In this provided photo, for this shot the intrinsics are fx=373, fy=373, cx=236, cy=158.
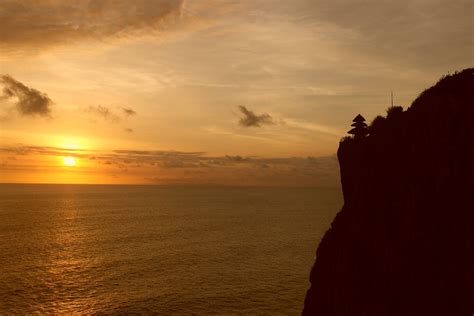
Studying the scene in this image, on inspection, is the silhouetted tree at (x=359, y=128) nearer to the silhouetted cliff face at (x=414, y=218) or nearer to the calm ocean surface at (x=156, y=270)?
the silhouetted cliff face at (x=414, y=218)

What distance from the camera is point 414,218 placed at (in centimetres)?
2555

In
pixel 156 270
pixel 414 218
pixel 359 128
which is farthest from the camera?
pixel 156 270

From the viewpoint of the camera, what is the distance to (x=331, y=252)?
1351 inches

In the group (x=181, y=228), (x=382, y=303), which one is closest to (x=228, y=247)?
(x=181, y=228)

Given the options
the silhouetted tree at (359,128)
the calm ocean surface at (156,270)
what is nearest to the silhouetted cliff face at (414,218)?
the silhouetted tree at (359,128)

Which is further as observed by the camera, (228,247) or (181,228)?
(181,228)

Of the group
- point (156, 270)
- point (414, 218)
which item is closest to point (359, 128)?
point (414, 218)

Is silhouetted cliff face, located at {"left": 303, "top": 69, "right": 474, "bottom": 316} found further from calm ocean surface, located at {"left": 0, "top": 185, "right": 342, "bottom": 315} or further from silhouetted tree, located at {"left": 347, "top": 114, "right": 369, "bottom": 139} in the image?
calm ocean surface, located at {"left": 0, "top": 185, "right": 342, "bottom": 315}

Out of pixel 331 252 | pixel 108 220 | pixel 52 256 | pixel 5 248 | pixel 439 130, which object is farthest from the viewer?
pixel 108 220

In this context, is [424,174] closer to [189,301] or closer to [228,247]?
[189,301]

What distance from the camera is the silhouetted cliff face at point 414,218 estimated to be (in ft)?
76.1

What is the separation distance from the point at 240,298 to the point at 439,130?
41.3m

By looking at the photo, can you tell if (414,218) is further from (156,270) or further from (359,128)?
(156,270)

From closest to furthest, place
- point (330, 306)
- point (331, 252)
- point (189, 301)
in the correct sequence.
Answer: point (330, 306), point (331, 252), point (189, 301)
